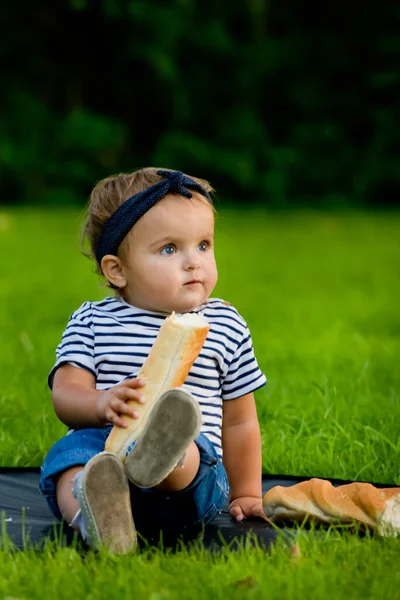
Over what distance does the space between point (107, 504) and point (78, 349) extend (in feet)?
1.68

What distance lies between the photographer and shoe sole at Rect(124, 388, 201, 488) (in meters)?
2.05

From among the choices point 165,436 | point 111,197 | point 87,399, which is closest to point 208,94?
point 111,197

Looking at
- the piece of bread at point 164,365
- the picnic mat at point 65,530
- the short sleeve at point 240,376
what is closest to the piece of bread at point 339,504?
the picnic mat at point 65,530

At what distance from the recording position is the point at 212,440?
2490mm

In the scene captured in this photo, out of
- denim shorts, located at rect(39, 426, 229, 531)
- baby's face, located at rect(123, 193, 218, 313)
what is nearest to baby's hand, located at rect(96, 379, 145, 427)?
denim shorts, located at rect(39, 426, 229, 531)

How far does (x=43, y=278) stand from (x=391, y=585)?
Result: 6.15 meters

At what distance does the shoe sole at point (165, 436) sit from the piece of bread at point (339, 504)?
1.37 ft

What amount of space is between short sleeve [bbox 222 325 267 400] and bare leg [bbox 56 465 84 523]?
465mm

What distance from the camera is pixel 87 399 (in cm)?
236

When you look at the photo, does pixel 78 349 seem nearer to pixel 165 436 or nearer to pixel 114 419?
pixel 114 419

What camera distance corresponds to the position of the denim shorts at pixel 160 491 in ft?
7.51

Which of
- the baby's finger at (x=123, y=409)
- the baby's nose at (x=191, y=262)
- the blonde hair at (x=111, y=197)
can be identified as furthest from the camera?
the blonde hair at (x=111, y=197)

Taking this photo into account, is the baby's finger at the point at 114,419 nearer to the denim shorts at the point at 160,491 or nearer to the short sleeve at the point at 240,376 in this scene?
the denim shorts at the point at 160,491

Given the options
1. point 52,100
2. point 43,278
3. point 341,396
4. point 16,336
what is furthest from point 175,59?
point 341,396
